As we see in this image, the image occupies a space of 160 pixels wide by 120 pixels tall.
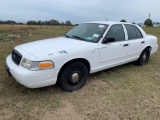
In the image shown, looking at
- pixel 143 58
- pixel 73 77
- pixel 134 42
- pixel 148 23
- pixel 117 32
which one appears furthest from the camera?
pixel 148 23

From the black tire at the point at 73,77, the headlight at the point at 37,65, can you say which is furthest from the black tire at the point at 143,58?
the headlight at the point at 37,65

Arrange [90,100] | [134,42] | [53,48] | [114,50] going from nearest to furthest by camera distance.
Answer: [90,100]
[53,48]
[114,50]
[134,42]

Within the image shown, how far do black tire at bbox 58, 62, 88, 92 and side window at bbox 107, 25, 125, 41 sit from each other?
1.22 m

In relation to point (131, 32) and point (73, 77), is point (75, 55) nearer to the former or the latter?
point (73, 77)

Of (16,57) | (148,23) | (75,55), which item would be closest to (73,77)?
(75,55)

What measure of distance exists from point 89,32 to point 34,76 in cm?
203

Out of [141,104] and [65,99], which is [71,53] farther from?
[141,104]

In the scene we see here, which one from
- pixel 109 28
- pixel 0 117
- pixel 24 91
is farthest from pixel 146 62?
pixel 0 117

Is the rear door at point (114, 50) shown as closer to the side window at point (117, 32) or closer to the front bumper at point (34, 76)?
the side window at point (117, 32)

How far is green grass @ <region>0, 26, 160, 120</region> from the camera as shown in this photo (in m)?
3.23

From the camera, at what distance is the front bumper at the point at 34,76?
3.39 m

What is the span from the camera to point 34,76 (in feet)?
11.2

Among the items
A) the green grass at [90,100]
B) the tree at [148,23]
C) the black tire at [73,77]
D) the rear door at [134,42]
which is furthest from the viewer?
the tree at [148,23]

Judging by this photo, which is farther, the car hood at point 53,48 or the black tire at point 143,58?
the black tire at point 143,58
